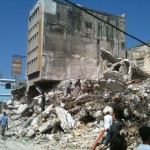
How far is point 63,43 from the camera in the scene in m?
25.0

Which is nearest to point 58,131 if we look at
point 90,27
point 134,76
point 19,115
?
point 19,115

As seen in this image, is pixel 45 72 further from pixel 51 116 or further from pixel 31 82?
pixel 51 116

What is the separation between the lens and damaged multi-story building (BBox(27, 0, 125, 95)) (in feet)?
79.3

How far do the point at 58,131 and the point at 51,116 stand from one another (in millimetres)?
1689

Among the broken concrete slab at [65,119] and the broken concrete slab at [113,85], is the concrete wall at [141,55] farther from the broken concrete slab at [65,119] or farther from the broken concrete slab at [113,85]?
the broken concrete slab at [65,119]

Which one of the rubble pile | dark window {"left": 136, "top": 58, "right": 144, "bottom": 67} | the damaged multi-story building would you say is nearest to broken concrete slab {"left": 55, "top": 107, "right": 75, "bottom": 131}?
the rubble pile

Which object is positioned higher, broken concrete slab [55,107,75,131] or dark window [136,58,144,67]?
dark window [136,58,144,67]

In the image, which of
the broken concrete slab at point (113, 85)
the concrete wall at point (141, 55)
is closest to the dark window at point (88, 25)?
the concrete wall at point (141, 55)

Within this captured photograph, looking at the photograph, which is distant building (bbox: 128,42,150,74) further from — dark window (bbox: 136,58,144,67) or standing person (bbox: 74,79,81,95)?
standing person (bbox: 74,79,81,95)

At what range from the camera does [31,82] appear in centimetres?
2572

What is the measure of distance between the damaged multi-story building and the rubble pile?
2917 mm

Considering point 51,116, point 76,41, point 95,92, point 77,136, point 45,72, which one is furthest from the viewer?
point 76,41

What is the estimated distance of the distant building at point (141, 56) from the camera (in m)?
28.2

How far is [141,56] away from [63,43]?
7646mm
